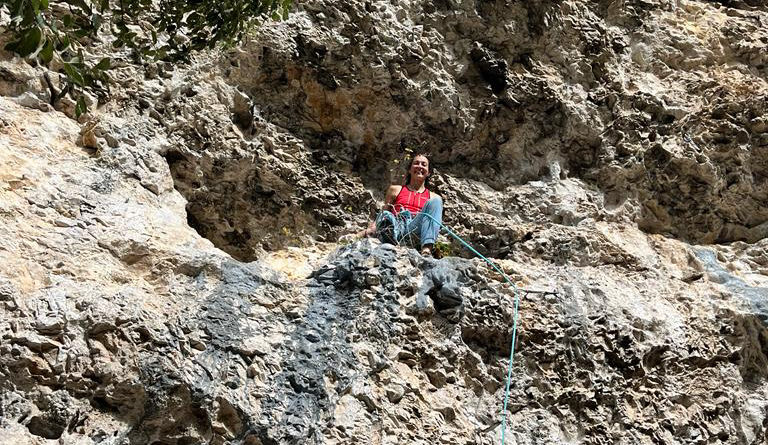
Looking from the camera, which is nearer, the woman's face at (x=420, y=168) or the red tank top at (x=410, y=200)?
the red tank top at (x=410, y=200)

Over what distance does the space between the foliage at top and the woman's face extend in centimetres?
216

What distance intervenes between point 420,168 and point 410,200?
0.40 meters

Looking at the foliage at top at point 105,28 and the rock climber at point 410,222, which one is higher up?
the foliage at top at point 105,28

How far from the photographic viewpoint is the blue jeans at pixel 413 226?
7.01 meters

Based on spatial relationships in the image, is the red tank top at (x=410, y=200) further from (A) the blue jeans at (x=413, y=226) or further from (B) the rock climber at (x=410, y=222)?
(A) the blue jeans at (x=413, y=226)

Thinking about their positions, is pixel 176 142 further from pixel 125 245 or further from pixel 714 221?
pixel 714 221

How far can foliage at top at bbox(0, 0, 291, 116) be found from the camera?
4.21m

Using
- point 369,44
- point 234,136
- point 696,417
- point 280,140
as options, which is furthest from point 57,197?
point 696,417

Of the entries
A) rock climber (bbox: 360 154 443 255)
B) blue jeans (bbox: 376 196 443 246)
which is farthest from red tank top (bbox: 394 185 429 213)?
blue jeans (bbox: 376 196 443 246)

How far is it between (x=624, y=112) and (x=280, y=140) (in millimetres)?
3531

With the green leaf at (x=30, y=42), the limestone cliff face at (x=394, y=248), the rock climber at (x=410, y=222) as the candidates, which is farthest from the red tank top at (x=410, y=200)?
the green leaf at (x=30, y=42)

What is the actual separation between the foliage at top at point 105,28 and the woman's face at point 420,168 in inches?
85.2

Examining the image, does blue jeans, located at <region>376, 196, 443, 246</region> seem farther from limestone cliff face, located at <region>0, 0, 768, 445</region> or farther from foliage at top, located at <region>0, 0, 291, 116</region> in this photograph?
foliage at top, located at <region>0, 0, 291, 116</region>

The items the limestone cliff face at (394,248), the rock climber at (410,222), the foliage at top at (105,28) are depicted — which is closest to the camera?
the foliage at top at (105,28)
